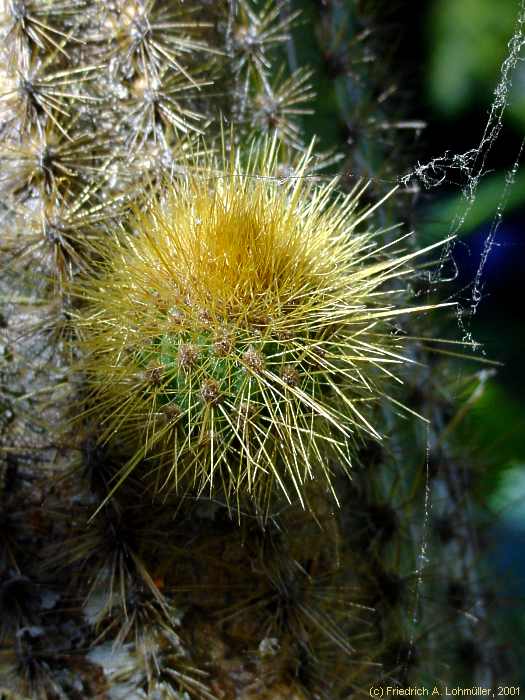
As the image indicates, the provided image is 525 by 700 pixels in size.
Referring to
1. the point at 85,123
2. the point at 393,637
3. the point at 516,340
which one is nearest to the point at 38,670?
the point at 393,637

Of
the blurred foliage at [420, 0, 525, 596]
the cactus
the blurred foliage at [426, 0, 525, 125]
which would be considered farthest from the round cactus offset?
the blurred foliage at [426, 0, 525, 125]

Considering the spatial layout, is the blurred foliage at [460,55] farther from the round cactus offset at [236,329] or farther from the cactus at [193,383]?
the round cactus offset at [236,329]

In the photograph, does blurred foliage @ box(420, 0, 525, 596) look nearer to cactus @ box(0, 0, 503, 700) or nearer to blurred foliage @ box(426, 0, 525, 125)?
blurred foliage @ box(426, 0, 525, 125)

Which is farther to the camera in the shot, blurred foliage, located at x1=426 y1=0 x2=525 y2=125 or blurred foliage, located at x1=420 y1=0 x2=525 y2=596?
blurred foliage, located at x1=426 y1=0 x2=525 y2=125

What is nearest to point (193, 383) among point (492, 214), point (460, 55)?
point (492, 214)

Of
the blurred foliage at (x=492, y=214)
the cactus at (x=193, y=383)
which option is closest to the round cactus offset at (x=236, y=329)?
the cactus at (x=193, y=383)

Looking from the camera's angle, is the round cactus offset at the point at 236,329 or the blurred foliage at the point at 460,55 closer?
the round cactus offset at the point at 236,329

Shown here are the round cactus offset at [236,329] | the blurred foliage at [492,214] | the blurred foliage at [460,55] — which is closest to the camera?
the round cactus offset at [236,329]

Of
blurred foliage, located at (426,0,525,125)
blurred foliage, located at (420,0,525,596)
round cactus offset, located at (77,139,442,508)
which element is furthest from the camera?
blurred foliage, located at (426,0,525,125)

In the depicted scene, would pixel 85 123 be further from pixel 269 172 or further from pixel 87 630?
pixel 87 630
